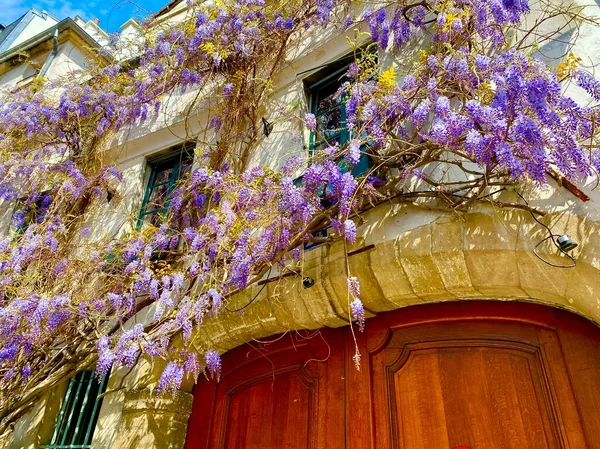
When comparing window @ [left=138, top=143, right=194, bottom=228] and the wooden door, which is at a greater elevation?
window @ [left=138, top=143, right=194, bottom=228]

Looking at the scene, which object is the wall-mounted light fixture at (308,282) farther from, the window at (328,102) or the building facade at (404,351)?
the window at (328,102)

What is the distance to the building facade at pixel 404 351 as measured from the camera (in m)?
1.99

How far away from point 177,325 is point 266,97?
2.40 m

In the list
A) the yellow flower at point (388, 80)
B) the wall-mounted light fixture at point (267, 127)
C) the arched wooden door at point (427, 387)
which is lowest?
the arched wooden door at point (427, 387)

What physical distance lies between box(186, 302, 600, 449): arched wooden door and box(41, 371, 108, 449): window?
1031 mm

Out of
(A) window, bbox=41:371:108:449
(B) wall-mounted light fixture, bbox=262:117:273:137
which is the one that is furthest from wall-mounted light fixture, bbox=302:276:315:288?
(A) window, bbox=41:371:108:449

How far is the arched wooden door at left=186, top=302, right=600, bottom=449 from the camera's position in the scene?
1991 mm

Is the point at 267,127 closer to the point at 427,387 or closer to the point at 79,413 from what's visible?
the point at 427,387

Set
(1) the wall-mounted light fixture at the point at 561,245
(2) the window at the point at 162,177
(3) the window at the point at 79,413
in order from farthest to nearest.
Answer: (2) the window at the point at 162,177, (3) the window at the point at 79,413, (1) the wall-mounted light fixture at the point at 561,245

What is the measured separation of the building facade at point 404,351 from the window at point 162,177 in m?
1.37

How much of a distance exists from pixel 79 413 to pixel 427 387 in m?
2.92

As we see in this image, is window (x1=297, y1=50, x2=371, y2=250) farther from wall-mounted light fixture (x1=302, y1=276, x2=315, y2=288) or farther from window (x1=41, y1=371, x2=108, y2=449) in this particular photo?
window (x1=41, y1=371, x2=108, y2=449)

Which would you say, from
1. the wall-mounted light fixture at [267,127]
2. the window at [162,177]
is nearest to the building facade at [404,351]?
the wall-mounted light fixture at [267,127]

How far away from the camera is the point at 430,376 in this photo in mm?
2303
